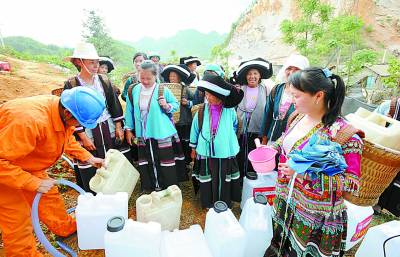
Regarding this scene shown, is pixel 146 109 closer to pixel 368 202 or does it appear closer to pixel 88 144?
pixel 88 144

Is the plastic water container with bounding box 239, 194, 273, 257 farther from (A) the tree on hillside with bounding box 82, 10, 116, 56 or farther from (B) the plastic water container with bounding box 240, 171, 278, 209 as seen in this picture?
(A) the tree on hillside with bounding box 82, 10, 116, 56

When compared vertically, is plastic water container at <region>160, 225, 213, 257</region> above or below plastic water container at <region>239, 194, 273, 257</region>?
below

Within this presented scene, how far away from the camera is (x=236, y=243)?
2.11 metres

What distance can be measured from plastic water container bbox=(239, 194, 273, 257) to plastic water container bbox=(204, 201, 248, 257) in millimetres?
146

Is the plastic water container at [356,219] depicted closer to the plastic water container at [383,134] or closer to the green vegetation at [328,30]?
the plastic water container at [383,134]

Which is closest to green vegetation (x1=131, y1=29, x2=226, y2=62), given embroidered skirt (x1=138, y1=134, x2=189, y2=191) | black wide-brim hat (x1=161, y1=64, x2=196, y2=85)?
black wide-brim hat (x1=161, y1=64, x2=196, y2=85)

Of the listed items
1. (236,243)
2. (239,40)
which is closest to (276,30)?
(239,40)

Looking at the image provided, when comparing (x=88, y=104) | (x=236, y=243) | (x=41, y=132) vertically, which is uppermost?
(x=88, y=104)

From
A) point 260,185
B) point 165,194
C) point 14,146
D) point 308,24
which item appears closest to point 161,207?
point 165,194

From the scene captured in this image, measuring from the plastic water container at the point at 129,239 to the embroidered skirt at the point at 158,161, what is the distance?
1435 mm

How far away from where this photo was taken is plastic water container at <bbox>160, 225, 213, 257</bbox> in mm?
2141

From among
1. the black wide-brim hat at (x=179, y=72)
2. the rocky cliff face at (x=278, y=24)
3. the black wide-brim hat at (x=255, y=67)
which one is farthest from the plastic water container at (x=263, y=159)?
the rocky cliff face at (x=278, y=24)

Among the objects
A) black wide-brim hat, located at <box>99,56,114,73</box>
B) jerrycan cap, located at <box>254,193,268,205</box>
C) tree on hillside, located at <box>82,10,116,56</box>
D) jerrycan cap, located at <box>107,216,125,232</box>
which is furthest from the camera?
tree on hillside, located at <box>82,10,116,56</box>

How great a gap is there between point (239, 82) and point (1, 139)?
2.72 metres
